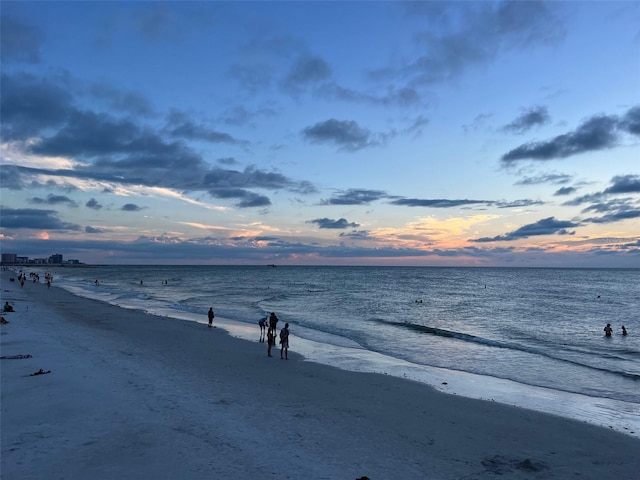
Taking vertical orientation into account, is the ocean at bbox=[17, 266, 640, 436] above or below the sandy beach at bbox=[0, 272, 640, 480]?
below

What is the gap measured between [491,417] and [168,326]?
23997 mm

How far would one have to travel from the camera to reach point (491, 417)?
1383cm

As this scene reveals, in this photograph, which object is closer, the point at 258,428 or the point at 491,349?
the point at 258,428

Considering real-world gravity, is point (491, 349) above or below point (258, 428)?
below

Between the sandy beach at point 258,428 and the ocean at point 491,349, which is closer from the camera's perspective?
the sandy beach at point 258,428

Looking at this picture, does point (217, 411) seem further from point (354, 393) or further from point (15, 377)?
point (15, 377)

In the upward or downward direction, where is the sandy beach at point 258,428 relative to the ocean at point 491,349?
upward

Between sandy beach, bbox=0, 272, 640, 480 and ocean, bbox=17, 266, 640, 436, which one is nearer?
sandy beach, bbox=0, 272, 640, 480

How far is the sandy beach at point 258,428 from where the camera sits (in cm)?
→ 905

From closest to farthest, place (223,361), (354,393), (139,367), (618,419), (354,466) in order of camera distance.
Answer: (354,466) < (618,419) < (354,393) < (139,367) < (223,361)

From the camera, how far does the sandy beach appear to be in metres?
9.05

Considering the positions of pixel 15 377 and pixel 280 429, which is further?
pixel 15 377

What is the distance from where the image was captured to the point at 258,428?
11.3 metres

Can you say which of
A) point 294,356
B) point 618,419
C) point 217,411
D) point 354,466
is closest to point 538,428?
point 618,419
